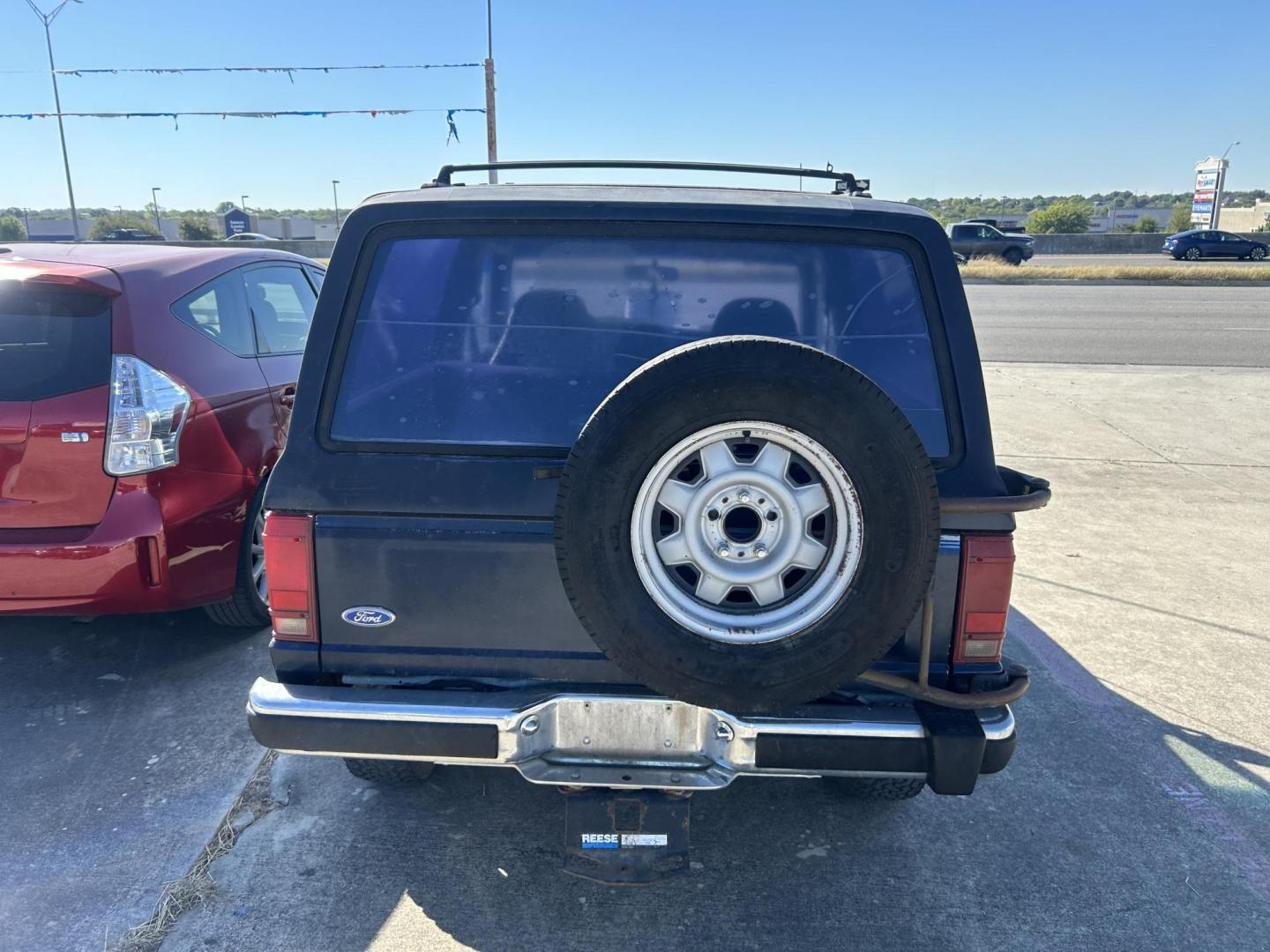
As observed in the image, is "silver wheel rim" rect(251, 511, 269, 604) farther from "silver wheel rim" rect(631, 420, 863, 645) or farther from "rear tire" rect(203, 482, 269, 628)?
"silver wheel rim" rect(631, 420, 863, 645)

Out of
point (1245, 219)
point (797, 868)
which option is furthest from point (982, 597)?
point (1245, 219)

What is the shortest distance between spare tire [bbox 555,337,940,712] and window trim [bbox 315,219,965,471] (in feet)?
1.52

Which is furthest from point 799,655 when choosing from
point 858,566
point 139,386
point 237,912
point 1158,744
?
Result: point 139,386

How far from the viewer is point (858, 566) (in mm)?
2010

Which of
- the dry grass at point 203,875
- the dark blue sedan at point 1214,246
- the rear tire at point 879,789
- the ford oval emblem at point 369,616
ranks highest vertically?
the dark blue sedan at point 1214,246

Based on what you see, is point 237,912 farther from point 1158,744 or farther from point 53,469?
point 1158,744

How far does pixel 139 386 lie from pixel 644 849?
269 centimetres

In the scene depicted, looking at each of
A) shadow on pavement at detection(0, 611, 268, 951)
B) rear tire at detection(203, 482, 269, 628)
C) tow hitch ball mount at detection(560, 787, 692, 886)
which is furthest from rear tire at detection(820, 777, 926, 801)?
rear tire at detection(203, 482, 269, 628)

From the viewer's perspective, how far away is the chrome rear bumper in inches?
85.5

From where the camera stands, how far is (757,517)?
83.3 inches

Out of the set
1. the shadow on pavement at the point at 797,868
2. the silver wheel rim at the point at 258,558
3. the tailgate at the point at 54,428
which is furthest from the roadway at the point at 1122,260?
the tailgate at the point at 54,428

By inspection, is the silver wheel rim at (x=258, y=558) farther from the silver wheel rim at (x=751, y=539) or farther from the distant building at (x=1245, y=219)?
the distant building at (x=1245, y=219)

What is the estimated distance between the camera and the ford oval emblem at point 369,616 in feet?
7.59

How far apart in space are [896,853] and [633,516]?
62.1 inches
